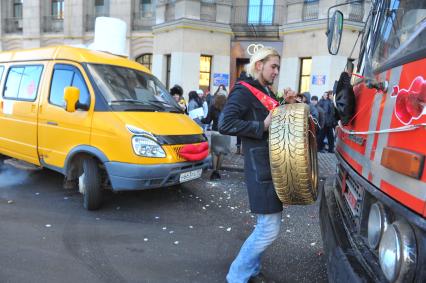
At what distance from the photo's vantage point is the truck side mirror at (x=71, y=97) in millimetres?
4948

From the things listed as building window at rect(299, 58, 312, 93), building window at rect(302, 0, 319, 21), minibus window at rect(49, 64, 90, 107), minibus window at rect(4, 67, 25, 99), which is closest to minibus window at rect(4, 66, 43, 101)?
minibus window at rect(4, 67, 25, 99)

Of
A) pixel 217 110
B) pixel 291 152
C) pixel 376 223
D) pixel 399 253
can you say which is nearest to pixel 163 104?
pixel 217 110

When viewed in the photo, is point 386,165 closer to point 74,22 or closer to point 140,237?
point 140,237

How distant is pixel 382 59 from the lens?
260 cm

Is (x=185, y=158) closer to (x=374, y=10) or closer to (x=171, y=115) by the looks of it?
(x=171, y=115)

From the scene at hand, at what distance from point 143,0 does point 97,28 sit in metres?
17.0

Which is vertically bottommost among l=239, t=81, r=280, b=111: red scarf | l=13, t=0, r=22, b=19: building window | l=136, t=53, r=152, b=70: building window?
l=239, t=81, r=280, b=111: red scarf

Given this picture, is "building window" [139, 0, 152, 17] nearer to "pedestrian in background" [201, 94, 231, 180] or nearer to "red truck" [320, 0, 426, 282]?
"pedestrian in background" [201, 94, 231, 180]

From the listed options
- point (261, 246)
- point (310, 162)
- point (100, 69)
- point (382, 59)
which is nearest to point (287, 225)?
point (261, 246)

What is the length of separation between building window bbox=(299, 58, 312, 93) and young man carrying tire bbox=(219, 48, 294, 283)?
1483 cm

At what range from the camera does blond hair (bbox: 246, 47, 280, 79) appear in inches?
117

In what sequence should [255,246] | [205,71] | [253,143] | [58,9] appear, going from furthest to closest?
1. [58,9]
2. [205,71]
3. [255,246]
4. [253,143]

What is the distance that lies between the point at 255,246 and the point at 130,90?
3382 millimetres

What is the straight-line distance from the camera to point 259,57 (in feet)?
9.81
